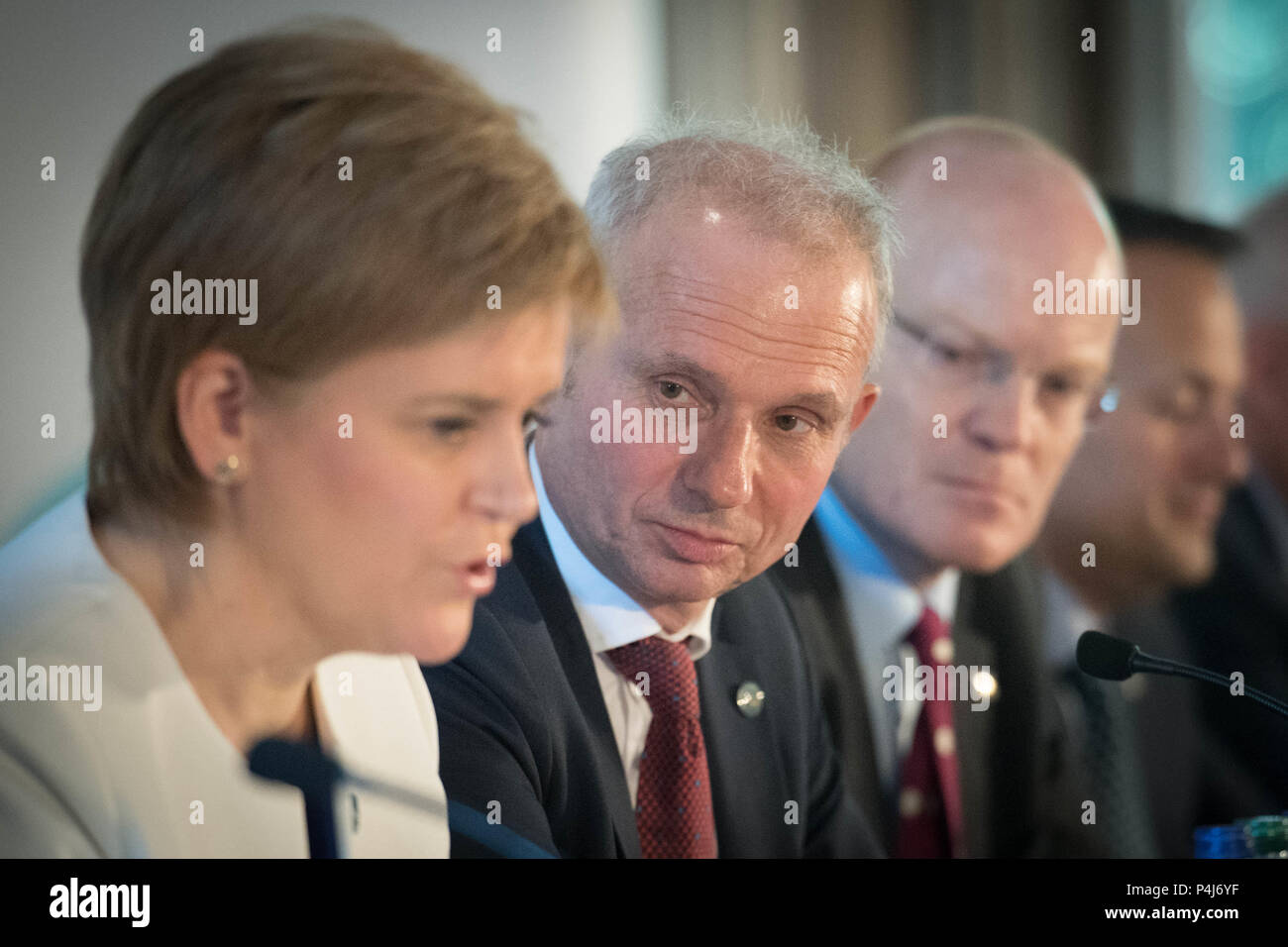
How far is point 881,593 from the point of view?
209 cm

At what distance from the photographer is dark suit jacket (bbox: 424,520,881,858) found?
182 cm

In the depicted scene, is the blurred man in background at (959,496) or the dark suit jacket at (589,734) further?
the blurred man in background at (959,496)

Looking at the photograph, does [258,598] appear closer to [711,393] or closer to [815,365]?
[711,393]

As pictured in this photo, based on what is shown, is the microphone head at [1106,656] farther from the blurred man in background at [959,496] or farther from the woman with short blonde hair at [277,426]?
the woman with short blonde hair at [277,426]

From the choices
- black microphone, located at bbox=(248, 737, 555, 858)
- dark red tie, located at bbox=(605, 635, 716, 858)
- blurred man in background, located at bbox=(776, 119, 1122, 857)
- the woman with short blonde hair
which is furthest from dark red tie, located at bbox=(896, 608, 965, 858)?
the woman with short blonde hair

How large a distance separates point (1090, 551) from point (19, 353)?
1.77 m

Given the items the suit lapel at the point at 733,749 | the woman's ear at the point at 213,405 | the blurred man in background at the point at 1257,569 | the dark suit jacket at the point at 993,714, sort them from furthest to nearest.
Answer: the blurred man in background at the point at 1257,569
the dark suit jacket at the point at 993,714
the suit lapel at the point at 733,749
the woman's ear at the point at 213,405

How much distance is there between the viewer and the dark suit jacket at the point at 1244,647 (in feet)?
7.33

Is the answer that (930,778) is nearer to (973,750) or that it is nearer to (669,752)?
(973,750)

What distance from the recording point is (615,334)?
6.06 ft

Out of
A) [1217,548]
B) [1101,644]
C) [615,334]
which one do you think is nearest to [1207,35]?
[1217,548]

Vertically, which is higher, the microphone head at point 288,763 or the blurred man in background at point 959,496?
the blurred man in background at point 959,496

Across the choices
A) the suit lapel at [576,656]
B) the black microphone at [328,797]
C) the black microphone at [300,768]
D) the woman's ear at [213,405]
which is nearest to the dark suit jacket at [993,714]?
the suit lapel at [576,656]

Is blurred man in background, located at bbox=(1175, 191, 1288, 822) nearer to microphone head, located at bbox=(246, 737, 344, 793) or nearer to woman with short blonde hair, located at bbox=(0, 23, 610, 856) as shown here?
woman with short blonde hair, located at bbox=(0, 23, 610, 856)
